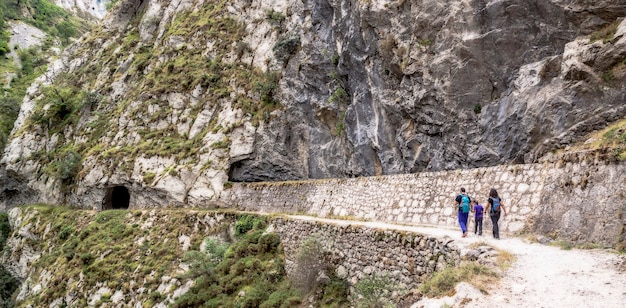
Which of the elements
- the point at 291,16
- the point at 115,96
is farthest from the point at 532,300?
the point at 115,96

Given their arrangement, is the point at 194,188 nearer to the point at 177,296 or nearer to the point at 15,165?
the point at 177,296

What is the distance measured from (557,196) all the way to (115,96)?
149 ft

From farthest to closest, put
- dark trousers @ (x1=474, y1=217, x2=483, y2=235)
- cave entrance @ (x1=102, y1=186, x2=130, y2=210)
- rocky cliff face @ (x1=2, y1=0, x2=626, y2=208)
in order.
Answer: cave entrance @ (x1=102, y1=186, x2=130, y2=210)
rocky cliff face @ (x1=2, y1=0, x2=626, y2=208)
dark trousers @ (x1=474, y1=217, x2=483, y2=235)

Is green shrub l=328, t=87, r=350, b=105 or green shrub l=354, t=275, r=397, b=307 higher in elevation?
green shrub l=328, t=87, r=350, b=105

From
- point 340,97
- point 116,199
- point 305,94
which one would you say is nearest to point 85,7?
point 116,199

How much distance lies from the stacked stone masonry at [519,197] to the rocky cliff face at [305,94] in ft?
15.1

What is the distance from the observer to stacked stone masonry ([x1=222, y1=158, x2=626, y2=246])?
8602mm

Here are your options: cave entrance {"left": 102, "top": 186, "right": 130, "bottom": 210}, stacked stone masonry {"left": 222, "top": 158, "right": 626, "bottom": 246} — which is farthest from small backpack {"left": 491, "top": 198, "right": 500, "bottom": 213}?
cave entrance {"left": 102, "top": 186, "right": 130, "bottom": 210}

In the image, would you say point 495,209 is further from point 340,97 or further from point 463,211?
point 340,97

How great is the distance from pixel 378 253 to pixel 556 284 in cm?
537

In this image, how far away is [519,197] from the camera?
10.9m

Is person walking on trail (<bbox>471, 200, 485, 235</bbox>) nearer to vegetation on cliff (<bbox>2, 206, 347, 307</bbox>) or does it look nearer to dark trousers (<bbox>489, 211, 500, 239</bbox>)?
dark trousers (<bbox>489, 211, 500, 239</bbox>)

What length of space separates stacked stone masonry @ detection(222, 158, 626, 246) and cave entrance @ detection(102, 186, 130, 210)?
84.7ft

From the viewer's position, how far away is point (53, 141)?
4416 centimetres
